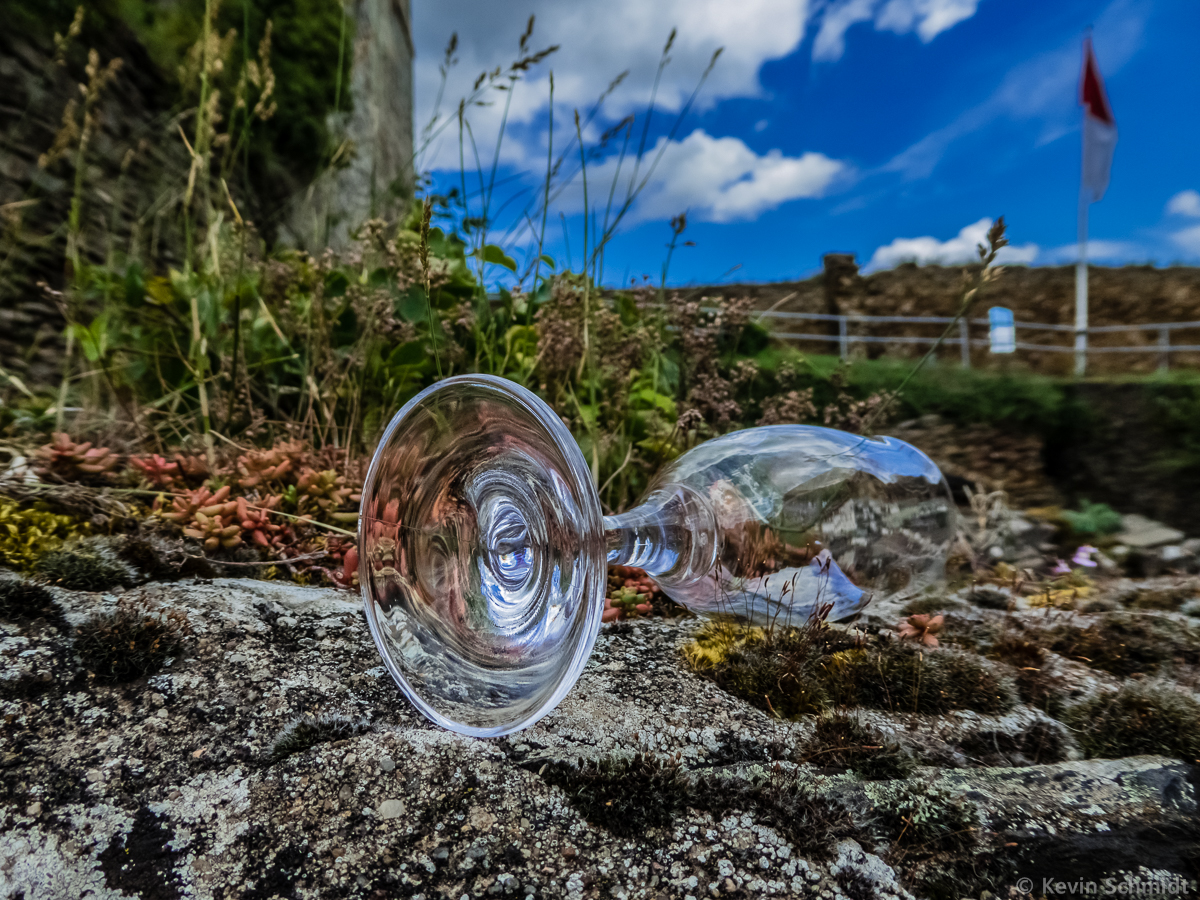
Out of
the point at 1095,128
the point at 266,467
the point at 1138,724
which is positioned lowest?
the point at 1138,724

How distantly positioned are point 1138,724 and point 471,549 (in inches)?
57.7

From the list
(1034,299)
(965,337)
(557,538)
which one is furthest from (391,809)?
(1034,299)

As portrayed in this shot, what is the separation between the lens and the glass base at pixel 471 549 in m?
1.05

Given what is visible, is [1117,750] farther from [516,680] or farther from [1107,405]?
[1107,405]

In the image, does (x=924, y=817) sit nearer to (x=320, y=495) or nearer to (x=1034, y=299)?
(x=320, y=495)

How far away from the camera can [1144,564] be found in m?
5.70

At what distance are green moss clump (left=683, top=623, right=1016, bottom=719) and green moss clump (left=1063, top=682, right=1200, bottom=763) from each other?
148mm

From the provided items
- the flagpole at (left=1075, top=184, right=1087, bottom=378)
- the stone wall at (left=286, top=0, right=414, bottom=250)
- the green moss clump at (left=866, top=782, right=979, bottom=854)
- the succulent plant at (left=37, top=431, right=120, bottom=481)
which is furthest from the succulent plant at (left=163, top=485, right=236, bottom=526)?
the flagpole at (left=1075, top=184, right=1087, bottom=378)

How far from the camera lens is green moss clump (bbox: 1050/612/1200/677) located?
5.87 ft

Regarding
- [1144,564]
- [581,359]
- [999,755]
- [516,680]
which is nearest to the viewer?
[516,680]

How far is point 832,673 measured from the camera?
1473 millimetres

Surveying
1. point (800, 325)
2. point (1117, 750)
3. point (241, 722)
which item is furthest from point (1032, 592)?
point (800, 325)

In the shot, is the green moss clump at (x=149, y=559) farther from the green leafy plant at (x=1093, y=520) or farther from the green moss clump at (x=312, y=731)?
the green leafy plant at (x=1093, y=520)

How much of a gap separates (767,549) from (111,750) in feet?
4.22
